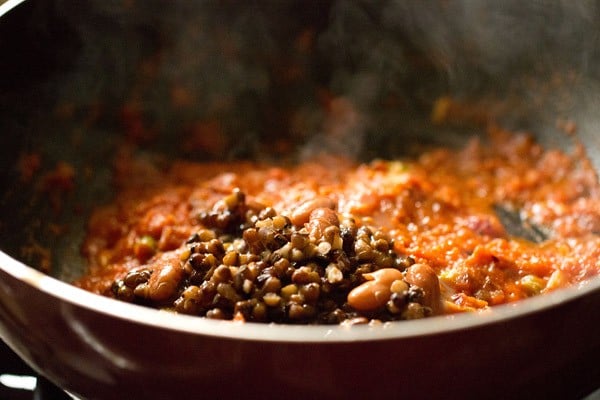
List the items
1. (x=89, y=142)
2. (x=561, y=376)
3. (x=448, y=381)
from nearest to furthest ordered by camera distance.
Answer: (x=448, y=381)
(x=561, y=376)
(x=89, y=142)

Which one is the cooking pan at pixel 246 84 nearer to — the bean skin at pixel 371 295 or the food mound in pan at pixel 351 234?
the food mound in pan at pixel 351 234

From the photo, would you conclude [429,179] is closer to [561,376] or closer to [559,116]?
[559,116]

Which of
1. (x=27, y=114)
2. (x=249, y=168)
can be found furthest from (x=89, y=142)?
(x=249, y=168)

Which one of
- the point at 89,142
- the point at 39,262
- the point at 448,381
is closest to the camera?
the point at 448,381

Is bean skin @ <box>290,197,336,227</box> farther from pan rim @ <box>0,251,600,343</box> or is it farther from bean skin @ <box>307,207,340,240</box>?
pan rim @ <box>0,251,600,343</box>

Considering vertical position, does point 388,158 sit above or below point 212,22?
below

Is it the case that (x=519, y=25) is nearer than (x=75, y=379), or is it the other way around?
(x=75, y=379)

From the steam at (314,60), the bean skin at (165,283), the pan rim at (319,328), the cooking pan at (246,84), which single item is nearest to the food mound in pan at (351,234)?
the bean skin at (165,283)
